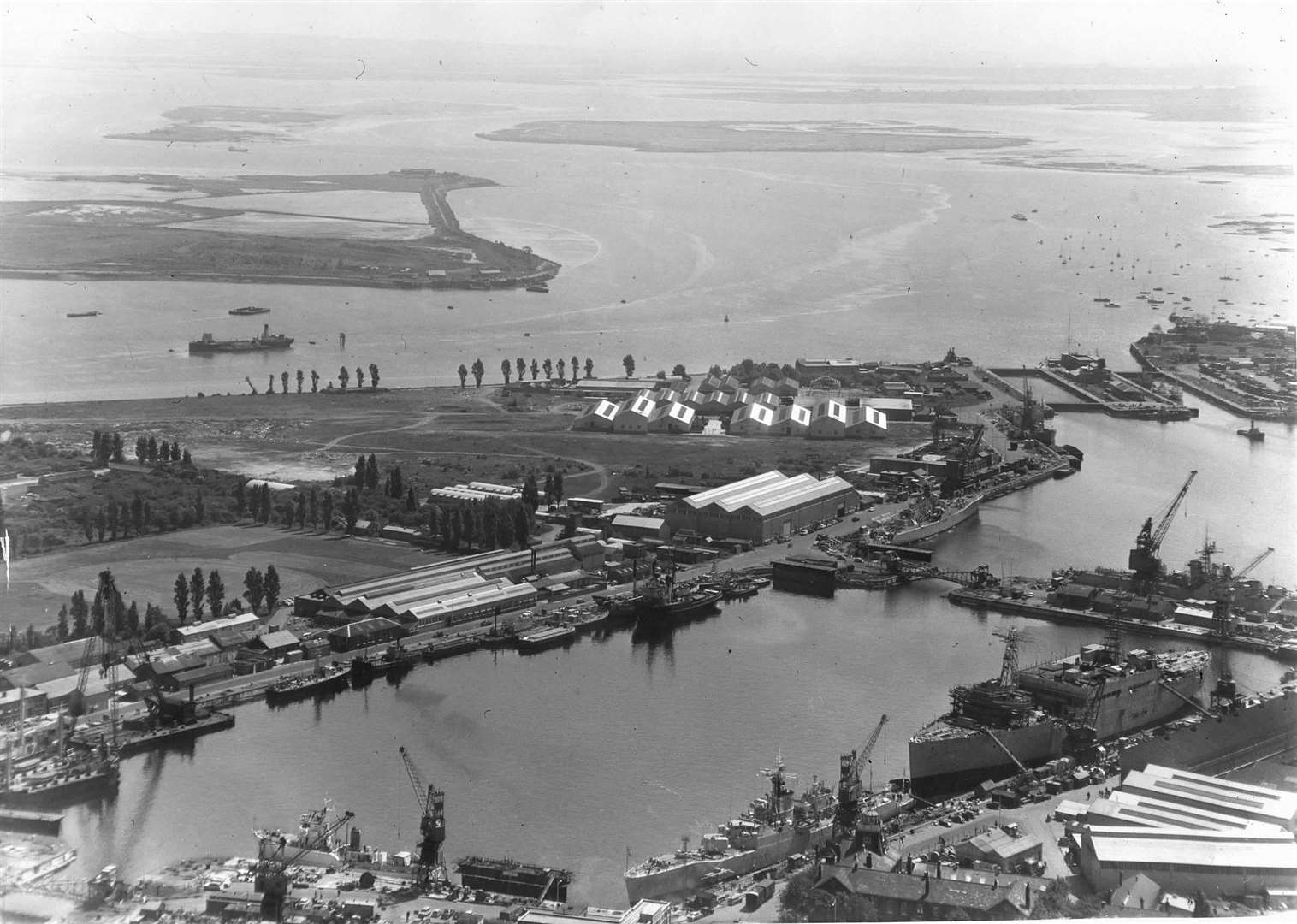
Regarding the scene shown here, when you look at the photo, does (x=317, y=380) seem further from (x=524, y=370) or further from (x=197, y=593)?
A: (x=197, y=593)

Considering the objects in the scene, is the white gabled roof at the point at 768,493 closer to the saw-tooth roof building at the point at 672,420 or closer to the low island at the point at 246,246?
the saw-tooth roof building at the point at 672,420

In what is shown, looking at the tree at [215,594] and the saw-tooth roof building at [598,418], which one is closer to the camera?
the tree at [215,594]

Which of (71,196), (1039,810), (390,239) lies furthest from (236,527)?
(71,196)

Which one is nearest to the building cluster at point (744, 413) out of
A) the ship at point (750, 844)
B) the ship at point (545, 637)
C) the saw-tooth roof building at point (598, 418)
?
the saw-tooth roof building at point (598, 418)

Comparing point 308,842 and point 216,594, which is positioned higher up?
point 216,594

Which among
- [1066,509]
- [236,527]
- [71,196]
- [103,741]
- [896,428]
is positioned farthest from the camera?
[71,196]

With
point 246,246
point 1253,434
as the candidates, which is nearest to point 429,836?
point 1253,434

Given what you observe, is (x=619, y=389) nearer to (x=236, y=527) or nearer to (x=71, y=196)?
(x=236, y=527)
